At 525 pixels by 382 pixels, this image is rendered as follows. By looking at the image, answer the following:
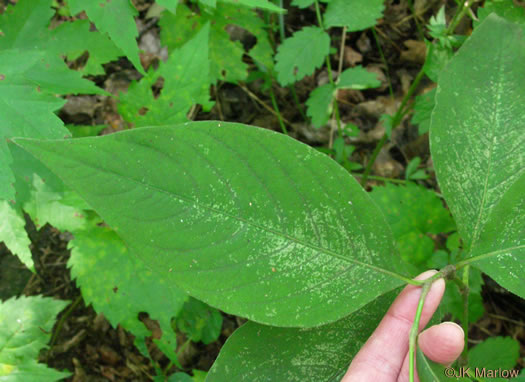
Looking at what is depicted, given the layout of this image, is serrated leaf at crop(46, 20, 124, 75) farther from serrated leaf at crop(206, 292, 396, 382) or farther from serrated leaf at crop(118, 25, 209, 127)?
serrated leaf at crop(206, 292, 396, 382)

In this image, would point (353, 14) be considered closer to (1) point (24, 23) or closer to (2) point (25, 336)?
(1) point (24, 23)

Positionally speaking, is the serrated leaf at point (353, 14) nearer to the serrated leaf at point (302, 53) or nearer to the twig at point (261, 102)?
the serrated leaf at point (302, 53)

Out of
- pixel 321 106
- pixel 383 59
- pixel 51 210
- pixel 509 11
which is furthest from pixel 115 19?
pixel 383 59

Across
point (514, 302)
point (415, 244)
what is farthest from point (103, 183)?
point (514, 302)

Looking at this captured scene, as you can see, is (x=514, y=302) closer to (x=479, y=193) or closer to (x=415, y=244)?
(x=415, y=244)

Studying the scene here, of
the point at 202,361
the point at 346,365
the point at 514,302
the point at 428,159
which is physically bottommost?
the point at 202,361

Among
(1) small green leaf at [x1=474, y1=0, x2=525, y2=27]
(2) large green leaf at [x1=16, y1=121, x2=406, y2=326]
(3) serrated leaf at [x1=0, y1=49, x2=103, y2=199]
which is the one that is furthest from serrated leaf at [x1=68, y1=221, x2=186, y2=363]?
(1) small green leaf at [x1=474, y1=0, x2=525, y2=27]
